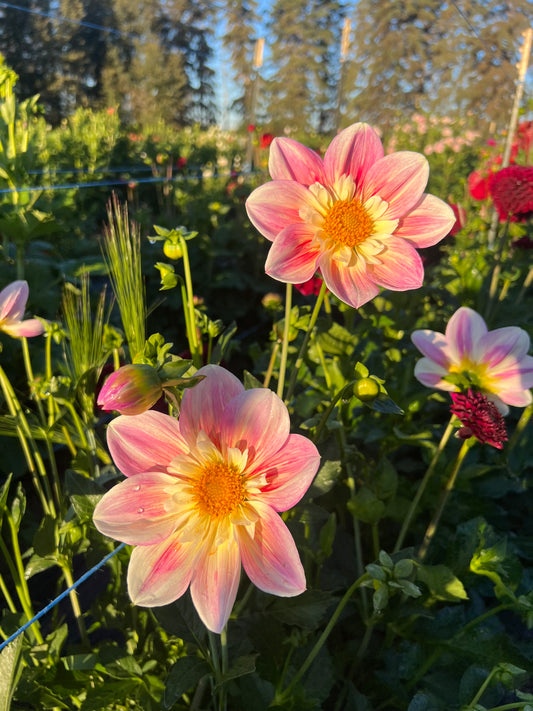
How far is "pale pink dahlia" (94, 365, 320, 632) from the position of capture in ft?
1.59

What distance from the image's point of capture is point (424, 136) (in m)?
7.20

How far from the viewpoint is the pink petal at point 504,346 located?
79 centimetres

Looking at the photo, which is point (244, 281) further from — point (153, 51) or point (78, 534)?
point (153, 51)

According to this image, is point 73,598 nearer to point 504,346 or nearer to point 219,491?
point 219,491

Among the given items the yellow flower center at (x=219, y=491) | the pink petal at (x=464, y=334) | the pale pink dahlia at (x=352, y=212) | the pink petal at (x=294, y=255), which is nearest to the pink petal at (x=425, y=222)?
the pale pink dahlia at (x=352, y=212)

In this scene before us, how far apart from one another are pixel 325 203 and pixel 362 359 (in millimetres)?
553

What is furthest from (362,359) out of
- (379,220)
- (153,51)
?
(153,51)

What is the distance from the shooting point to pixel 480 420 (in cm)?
69

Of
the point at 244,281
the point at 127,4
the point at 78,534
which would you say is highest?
the point at 127,4

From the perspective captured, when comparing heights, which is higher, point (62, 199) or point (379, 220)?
point (379, 220)

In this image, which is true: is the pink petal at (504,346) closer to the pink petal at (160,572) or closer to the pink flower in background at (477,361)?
the pink flower in background at (477,361)

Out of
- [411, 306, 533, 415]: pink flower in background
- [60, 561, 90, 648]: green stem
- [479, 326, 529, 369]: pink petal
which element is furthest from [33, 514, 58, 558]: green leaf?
[479, 326, 529, 369]: pink petal

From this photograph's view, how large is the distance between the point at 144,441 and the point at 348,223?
35 cm

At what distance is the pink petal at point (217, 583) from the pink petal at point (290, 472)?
0.19 feet
